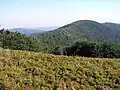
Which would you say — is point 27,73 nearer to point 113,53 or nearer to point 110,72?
point 110,72

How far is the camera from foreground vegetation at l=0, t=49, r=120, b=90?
1705 centimetres

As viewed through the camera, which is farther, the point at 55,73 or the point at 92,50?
the point at 92,50

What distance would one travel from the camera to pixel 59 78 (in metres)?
18.7

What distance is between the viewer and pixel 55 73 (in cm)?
1950

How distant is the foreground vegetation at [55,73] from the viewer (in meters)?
17.0

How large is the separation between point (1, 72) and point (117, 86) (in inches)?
297

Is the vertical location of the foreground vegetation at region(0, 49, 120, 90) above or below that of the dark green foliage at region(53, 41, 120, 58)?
above

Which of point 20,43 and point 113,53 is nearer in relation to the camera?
point 20,43

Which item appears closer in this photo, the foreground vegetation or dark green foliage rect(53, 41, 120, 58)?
the foreground vegetation

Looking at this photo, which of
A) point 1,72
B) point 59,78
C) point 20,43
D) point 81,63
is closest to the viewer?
point 1,72

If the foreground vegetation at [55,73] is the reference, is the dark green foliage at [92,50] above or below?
below

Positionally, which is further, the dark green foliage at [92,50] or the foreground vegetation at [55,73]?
the dark green foliage at [92,50]

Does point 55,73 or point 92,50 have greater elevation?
point 55,73

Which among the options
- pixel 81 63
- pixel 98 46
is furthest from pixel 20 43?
pixel 81 63
